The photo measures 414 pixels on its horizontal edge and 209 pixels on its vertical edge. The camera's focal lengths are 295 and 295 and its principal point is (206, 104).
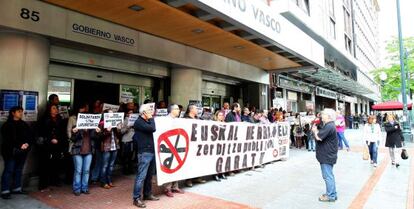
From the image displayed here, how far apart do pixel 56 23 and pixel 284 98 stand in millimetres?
15321

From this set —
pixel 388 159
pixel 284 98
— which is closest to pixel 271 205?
pixel 388 159

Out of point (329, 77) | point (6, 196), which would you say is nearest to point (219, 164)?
point (6, 196)

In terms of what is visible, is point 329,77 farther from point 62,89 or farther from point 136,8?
point 62,89

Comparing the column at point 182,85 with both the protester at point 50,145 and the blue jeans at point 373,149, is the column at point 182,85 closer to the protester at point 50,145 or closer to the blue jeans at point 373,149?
the protester at point 50,145

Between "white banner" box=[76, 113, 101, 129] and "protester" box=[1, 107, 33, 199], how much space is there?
Result: 1.05 metres

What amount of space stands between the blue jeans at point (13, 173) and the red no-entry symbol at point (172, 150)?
8.91ft

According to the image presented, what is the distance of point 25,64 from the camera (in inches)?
253

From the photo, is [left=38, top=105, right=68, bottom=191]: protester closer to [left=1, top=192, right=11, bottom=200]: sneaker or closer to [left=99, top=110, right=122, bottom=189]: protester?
[left=1, top=192, right=11, bottom=200]: sneaker

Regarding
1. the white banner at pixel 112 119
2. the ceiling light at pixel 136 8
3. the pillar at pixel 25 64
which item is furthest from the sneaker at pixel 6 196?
the ceiling light at pixel 136 8

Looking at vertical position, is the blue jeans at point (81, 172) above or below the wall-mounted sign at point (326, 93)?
below

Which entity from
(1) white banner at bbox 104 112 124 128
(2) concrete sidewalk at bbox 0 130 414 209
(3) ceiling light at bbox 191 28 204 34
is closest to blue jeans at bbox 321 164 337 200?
(2) concrete sidewalk at bbox 0 130 414 209

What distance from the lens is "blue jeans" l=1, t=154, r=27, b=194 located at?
5555mm

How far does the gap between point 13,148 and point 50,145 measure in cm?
75

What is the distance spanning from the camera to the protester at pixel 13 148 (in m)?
5.55
